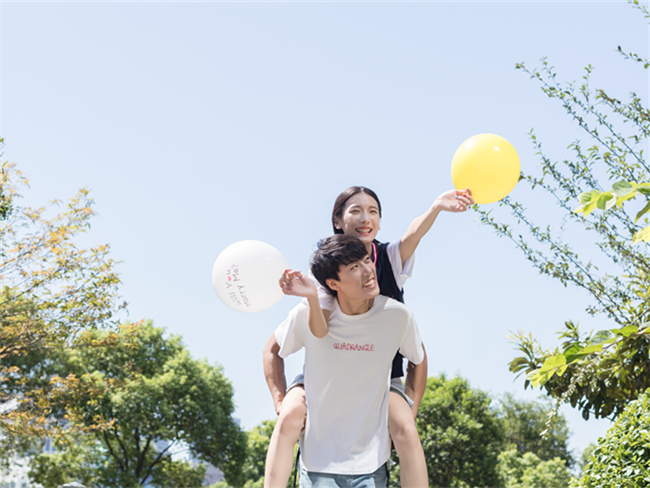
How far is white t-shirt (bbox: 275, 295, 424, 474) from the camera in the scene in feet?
10.3

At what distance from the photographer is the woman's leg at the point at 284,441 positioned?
3.08 meters

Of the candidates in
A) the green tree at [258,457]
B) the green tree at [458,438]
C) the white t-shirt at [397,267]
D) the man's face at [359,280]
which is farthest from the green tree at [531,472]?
the man's face at [359,280]

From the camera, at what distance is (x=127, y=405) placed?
1766cm

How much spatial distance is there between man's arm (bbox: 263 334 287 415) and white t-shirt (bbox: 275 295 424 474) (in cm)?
30

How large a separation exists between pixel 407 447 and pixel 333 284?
96 centimetres

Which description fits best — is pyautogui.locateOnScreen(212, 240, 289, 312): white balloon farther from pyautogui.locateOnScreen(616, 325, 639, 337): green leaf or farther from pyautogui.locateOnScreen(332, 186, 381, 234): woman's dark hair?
pyautogui.locateOnScreen(616, 325, 639, 337): green leaf

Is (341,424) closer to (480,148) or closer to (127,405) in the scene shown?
(480,148)

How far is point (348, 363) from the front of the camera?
10.6 ft

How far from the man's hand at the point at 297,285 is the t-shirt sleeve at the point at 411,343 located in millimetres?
610

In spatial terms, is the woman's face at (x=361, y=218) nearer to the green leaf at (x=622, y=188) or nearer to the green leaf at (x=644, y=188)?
the green leaf at (x=622, y=188)

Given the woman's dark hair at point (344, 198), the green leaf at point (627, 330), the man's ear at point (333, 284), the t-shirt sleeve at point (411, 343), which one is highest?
the woman's dark hair at point (344, 198)

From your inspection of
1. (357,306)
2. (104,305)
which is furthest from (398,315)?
(104,305)

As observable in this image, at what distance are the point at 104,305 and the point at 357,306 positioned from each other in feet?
29.6

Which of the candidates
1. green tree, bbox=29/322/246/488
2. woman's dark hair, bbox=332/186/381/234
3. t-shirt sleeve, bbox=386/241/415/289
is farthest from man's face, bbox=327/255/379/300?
green tree, bbox=29/322/246/488
